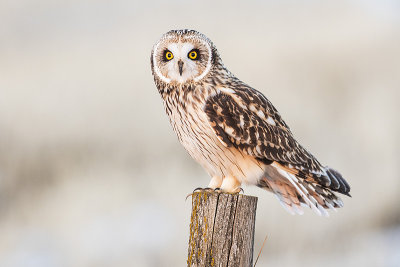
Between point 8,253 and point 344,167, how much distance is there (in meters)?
8.04

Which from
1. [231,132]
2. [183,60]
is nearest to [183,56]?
[183,60]

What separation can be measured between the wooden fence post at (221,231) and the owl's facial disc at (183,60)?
118cm

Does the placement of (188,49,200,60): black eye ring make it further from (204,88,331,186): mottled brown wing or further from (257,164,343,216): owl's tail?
(257,164,343,216): owl's tail

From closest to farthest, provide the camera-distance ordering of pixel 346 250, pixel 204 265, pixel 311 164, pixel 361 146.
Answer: pixel 204 265 < pixel 311 164 < pixel 346 250 < pixel 361 146

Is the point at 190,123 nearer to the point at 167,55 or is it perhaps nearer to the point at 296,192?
the point at 167,55

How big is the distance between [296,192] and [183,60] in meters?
1.19

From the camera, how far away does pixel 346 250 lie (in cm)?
→ 1348

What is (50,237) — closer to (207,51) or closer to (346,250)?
(346,250)

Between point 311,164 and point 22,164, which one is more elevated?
point 22,164

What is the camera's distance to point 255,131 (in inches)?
182

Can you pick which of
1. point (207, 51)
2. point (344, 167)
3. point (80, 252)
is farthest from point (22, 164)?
point (207, 51)

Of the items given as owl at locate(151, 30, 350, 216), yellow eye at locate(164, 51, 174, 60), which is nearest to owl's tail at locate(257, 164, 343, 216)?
owl at locate(151, 30, 350, 216)

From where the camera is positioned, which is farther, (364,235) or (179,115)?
(364,235)

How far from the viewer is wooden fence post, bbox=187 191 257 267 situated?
3777 millimetres
